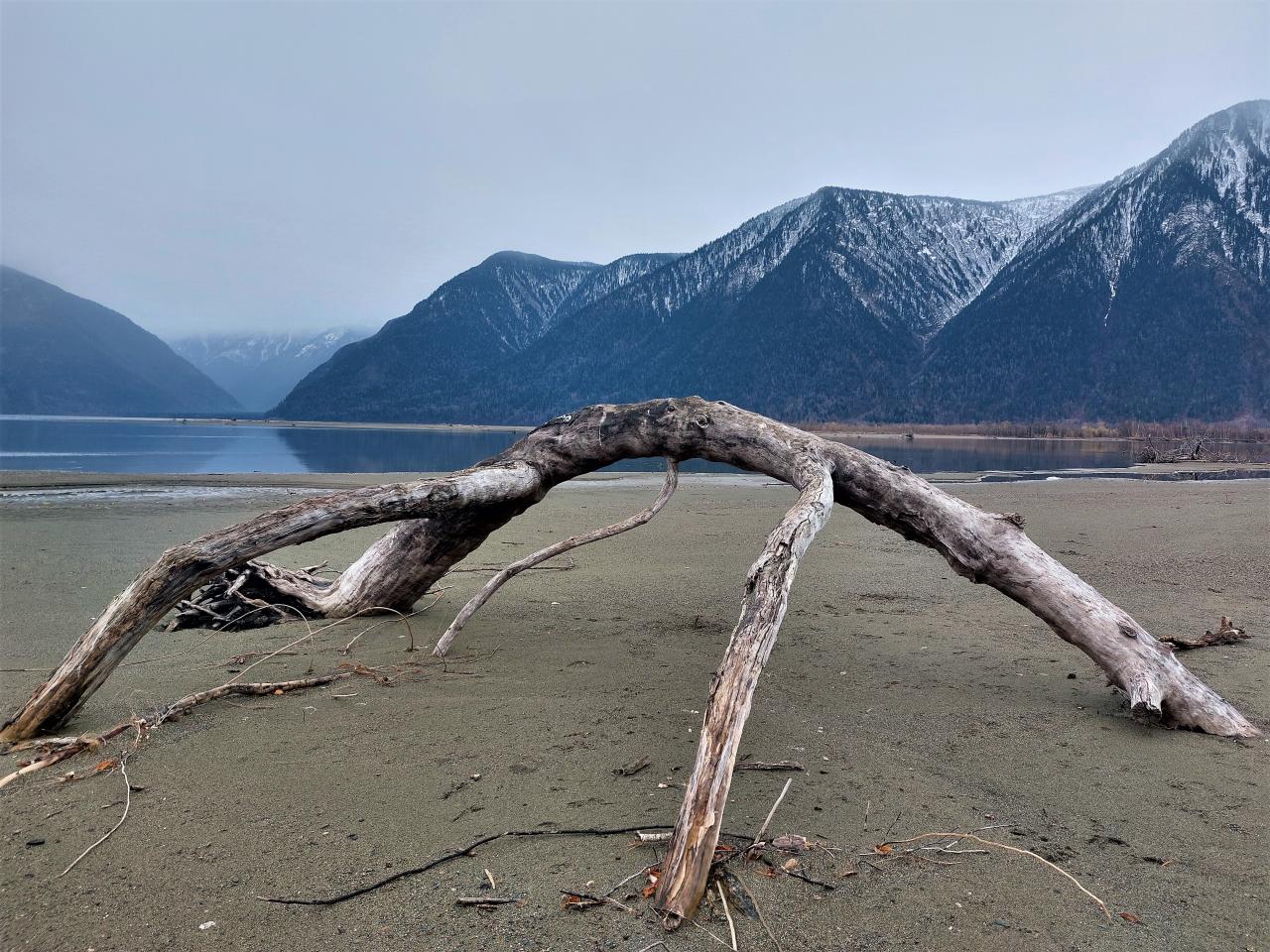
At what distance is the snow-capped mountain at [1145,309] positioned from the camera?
340 feet

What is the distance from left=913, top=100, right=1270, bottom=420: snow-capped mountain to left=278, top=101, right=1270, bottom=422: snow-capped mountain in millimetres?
295

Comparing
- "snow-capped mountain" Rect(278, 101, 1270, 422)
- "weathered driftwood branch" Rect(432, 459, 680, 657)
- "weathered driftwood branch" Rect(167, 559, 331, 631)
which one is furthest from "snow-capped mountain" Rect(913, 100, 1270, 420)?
"weathered driftwood branch" Rect(167, 559, 331, 631)

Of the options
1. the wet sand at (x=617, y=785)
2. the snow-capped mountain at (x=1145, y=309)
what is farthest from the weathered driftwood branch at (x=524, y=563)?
the snow-capped mountain at (x=1145, y=309)

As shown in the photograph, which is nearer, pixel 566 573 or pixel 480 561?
pixel 566 573

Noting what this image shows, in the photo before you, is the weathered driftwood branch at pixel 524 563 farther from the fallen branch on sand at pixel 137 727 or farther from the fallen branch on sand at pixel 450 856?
the fallen branch on sand at pixel 450 856

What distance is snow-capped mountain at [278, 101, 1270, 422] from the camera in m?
109

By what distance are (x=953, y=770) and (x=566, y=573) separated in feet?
16.2

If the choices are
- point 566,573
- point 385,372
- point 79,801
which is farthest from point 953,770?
point 385,372

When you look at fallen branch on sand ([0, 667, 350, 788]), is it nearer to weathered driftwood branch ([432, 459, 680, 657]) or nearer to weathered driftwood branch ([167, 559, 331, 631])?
→ weathered driftwood branch ([432, 459, 680, 657])

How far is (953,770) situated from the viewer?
9.85 ft

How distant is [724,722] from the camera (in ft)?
7.69

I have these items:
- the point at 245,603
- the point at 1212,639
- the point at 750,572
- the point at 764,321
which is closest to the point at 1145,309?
the point at 764,321

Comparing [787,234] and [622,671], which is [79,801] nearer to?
[622,671]

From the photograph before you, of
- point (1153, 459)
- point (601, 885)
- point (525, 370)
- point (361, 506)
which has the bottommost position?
point (1153, 459)
